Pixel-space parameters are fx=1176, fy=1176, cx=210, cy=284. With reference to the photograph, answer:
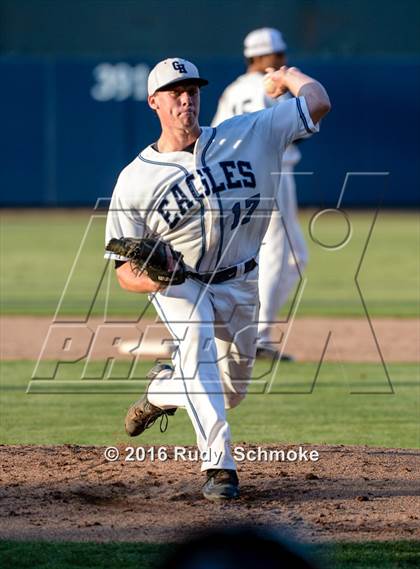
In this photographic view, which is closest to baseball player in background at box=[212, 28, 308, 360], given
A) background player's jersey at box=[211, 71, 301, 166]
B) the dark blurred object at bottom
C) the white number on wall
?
background player's jersey at box=[211, 71, 301, 166]

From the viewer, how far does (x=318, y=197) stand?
25250mm

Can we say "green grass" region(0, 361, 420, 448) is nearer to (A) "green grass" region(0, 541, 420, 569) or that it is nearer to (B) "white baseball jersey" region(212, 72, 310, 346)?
(B) "white baseball jersey" region(212, 72, 310, 346)

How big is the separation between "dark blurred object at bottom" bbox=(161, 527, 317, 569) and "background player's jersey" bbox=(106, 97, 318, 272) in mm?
3456

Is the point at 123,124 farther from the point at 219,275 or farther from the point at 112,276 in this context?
the point at 219,275

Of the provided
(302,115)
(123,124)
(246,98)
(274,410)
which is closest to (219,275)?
(302,115)

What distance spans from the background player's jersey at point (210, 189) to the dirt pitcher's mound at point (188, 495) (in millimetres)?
1051

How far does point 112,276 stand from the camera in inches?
637

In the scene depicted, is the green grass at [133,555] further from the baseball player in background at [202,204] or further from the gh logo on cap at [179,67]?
the gh logo on cap at [179,67]

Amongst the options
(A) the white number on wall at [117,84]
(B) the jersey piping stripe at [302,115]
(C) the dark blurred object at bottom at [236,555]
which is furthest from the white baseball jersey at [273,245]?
(A) the white number on wall at [117,84]

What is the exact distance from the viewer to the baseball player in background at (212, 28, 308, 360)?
9.61 metres

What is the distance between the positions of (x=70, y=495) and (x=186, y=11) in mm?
22540

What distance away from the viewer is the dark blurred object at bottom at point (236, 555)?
6.23ft

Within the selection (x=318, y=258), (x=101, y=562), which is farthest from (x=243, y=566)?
(x=318, y=258)

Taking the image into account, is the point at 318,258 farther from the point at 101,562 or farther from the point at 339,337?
the point at 101,562
